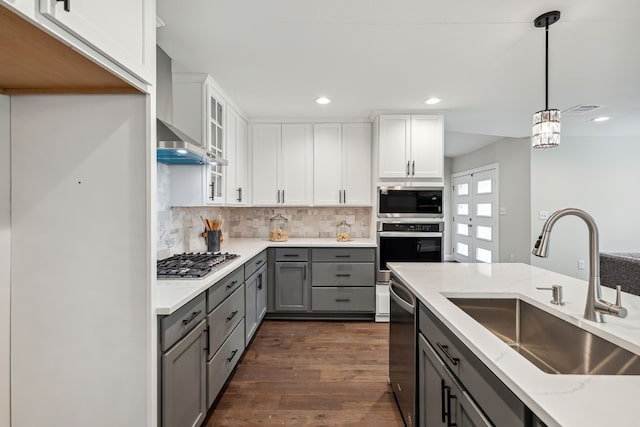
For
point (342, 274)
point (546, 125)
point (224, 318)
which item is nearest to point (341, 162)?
point (342, 274)

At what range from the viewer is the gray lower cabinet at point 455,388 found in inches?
31.7

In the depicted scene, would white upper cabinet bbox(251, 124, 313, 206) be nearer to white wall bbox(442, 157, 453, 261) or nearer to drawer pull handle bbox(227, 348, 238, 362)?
drawer pull handle bbox(227, 348, 238, 362)

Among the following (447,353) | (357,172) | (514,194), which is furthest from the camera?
(514,194)

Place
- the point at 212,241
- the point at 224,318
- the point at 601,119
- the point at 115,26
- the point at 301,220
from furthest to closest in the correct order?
1. the point at 301,220
2. the point at 601,119
3. the point at 212,241
4. the point at 224,318
5. the point at 115,26

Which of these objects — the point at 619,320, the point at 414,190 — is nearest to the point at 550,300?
the point at 619,320

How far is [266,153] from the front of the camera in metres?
3.87

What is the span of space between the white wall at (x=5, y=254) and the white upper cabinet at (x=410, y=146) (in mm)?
3078

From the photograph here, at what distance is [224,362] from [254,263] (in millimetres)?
1043

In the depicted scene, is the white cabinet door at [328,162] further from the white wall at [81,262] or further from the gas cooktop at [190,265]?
the white wall at [81,262]

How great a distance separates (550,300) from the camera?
4.38ft

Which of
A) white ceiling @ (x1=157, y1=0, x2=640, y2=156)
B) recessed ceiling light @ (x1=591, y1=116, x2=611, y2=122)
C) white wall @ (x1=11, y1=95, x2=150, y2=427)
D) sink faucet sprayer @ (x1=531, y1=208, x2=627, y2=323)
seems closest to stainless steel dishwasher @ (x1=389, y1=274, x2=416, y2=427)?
sink faucet sprayer @ (x1=531, y1=208, x2=627, y2=323)

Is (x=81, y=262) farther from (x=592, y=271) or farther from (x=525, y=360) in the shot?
(x=592, y=271)

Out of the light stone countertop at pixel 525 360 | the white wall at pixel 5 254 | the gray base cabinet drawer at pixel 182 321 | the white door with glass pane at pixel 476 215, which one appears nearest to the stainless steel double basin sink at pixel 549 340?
the light stone countertop at pixel 525 360

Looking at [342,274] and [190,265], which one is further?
[342,274]
